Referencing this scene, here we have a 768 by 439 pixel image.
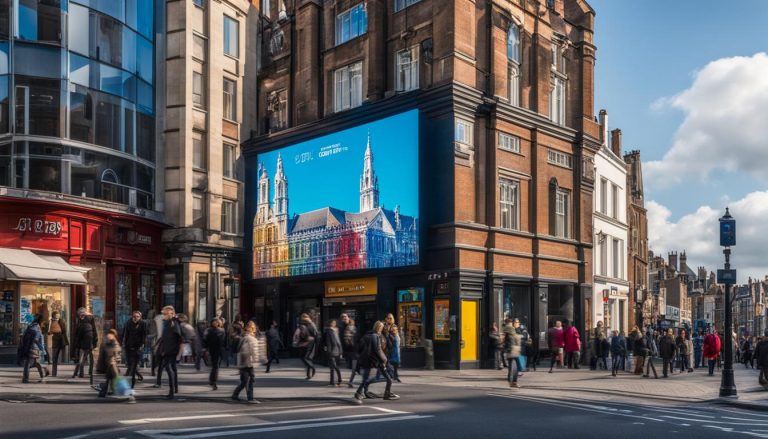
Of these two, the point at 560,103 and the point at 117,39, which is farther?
the point at 560,103

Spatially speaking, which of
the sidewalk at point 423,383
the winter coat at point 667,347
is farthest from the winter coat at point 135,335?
the winter coat at point 667,347

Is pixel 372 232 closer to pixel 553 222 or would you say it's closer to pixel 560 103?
pixel 553 222

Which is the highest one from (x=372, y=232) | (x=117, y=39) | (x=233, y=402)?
(x=117, y=39)

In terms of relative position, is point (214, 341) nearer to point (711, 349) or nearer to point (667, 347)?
point (667, 347)

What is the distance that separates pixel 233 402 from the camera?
1714 centimetres

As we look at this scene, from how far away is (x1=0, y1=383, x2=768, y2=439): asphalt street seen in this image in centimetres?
1285

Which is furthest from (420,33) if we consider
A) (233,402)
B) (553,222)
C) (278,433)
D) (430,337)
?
(278,433)

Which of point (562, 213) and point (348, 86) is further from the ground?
point (348, 86)

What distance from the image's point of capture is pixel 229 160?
37.4 metres

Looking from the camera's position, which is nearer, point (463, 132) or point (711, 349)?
point (711, 349)

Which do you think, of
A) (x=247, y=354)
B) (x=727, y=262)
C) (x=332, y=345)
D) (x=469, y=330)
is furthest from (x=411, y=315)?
(x=247, y=354)

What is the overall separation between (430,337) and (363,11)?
44.5 feet

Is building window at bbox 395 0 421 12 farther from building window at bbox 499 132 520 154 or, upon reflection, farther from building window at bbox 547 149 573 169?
building window at bbox 547 149 573 169

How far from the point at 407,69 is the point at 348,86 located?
130 inches
